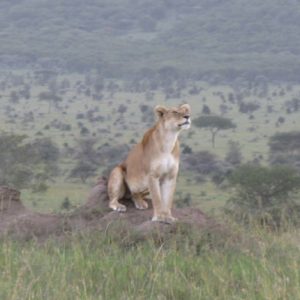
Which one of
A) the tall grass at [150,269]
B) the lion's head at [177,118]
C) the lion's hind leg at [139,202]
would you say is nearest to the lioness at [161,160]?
the lion's head at [177,118]

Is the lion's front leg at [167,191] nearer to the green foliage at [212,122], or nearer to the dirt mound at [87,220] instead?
the dirt mound at [87,220]

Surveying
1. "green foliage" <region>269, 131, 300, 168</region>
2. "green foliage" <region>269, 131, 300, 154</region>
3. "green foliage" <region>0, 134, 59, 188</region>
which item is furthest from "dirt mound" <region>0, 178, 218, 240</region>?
"green foliage" <region>269, 131, 300, 154</region>

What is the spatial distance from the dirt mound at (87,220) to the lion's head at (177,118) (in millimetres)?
612

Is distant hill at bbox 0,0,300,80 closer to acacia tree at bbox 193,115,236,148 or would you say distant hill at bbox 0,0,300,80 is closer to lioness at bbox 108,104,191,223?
acacia tree at bbox 193,115,236,148

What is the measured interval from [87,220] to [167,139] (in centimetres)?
80

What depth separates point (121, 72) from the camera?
8438 cm

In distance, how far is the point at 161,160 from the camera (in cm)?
655

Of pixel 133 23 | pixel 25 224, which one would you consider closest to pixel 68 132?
pixel 25 224

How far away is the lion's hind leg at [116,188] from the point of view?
698 cm

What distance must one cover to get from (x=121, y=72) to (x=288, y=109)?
3313 centimetres

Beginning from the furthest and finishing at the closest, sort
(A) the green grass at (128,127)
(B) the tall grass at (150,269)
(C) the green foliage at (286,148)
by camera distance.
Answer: (C) the green foliage at (286,148) < (A) the green grass at (128,127) < (B) the tall grass at (150,269)

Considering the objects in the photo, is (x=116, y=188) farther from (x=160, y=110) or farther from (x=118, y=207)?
(x=160, y=110)

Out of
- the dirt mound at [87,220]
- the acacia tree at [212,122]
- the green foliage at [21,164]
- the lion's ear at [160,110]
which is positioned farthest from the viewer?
the acacia tree at [212,122]

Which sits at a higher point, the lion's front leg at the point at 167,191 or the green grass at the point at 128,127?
the lion's front leg at the point at 167,191
